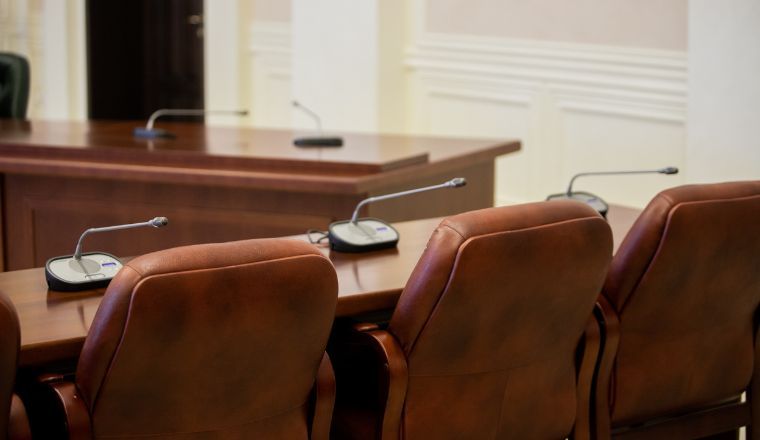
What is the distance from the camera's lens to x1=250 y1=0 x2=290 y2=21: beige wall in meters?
7.09

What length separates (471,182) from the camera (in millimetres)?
4297

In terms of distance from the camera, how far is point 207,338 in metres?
1.82

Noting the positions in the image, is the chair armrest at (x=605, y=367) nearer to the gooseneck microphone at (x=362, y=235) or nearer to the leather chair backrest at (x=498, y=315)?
the leather chair backrest at (x=498, y=315)

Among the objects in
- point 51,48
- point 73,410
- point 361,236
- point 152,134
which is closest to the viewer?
point 73,410

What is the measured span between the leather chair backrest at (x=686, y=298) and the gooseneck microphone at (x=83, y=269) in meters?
0.94

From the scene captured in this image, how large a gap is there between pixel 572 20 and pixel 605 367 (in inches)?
135

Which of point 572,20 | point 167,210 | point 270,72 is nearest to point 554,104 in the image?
point 572,20

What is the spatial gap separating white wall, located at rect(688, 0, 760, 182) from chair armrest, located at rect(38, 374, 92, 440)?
10.5ft

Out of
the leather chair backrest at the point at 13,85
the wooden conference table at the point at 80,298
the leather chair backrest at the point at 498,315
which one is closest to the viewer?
the wooden conference table at the point at 80,298

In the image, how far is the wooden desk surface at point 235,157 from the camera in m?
3.68

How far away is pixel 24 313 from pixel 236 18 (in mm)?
5360

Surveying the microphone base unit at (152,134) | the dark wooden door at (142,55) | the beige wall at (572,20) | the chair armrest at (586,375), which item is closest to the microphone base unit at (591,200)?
the chair armrest at (586,375)

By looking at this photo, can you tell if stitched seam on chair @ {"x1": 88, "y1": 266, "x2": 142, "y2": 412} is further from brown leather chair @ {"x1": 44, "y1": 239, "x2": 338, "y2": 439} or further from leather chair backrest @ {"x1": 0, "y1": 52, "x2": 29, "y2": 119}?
leather chair backrest @ {"x1": 0, "y1": 52, "x2": 29, "y2": 119}

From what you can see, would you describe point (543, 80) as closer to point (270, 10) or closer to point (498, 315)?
point (270, 10)
